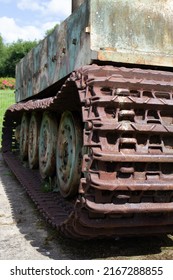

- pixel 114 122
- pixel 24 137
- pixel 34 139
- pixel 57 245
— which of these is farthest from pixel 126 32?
pixel 24 137

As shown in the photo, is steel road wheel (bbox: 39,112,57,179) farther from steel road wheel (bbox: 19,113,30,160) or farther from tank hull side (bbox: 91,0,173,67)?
tank hull side (bbox: 91,0,173,67)

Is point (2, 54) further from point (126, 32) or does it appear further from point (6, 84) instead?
point (126, 32)

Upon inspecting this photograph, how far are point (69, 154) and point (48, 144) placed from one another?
3.77ft

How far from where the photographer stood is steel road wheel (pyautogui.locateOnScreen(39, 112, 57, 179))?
17.2 ft

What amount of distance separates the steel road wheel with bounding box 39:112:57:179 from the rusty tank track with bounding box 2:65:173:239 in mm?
2059

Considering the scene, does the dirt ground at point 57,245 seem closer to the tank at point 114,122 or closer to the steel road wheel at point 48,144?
the tank at point 114,122

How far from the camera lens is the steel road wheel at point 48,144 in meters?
5.25

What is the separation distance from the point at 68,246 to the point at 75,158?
2.57ft

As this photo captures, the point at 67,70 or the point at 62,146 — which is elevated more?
the point at 67,70

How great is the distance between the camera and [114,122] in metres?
2.94

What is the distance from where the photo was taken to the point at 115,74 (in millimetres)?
3182

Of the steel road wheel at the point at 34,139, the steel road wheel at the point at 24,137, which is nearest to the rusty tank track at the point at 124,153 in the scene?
the steel road wheel at the point at 34,139

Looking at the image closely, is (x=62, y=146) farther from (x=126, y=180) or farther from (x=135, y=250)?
(x=126, y=180)
